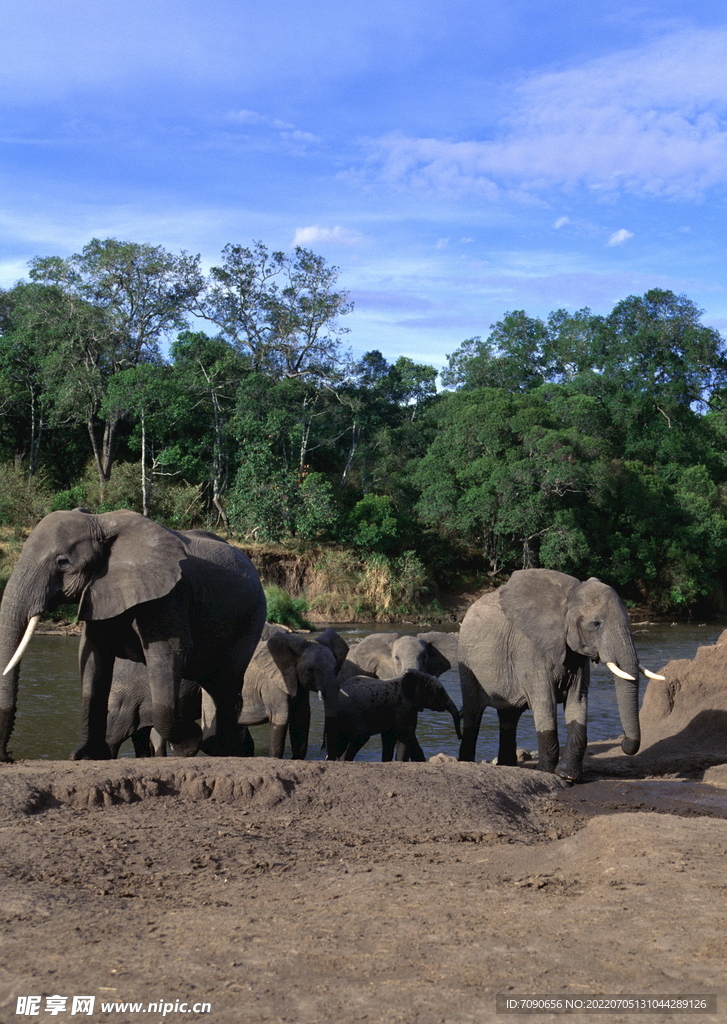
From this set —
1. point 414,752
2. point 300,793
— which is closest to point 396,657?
point 414,752

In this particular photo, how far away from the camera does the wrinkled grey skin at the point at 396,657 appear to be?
1405 centimetres

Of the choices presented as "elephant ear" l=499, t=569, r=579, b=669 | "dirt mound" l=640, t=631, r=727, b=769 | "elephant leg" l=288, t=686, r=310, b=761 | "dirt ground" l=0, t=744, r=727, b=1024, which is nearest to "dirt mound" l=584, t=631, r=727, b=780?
"dirt mound" l=640, t=631, r=727, b=769

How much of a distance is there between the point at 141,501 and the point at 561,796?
109 ft

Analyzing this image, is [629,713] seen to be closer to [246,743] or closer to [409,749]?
[409,749]

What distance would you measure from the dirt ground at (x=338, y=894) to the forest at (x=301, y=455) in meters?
29.8

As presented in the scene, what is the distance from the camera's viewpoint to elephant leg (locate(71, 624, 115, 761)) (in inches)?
349

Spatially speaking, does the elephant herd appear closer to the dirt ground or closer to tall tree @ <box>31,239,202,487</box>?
the dirt ground

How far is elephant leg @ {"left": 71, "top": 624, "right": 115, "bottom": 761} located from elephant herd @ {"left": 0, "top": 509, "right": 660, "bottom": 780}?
1 centimetres

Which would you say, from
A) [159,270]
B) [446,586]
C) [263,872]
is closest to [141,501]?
[159,270]

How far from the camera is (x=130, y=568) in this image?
8.52m

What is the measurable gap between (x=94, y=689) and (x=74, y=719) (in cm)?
661

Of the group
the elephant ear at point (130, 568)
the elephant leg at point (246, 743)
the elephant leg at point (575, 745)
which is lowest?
the elephant leg at point (246, 743)

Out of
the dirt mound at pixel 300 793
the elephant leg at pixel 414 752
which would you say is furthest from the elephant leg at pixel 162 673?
the elephant leg at pixel 414 752

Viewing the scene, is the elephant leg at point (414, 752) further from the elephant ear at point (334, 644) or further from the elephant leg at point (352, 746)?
the elephant ear at point (334, 644)
